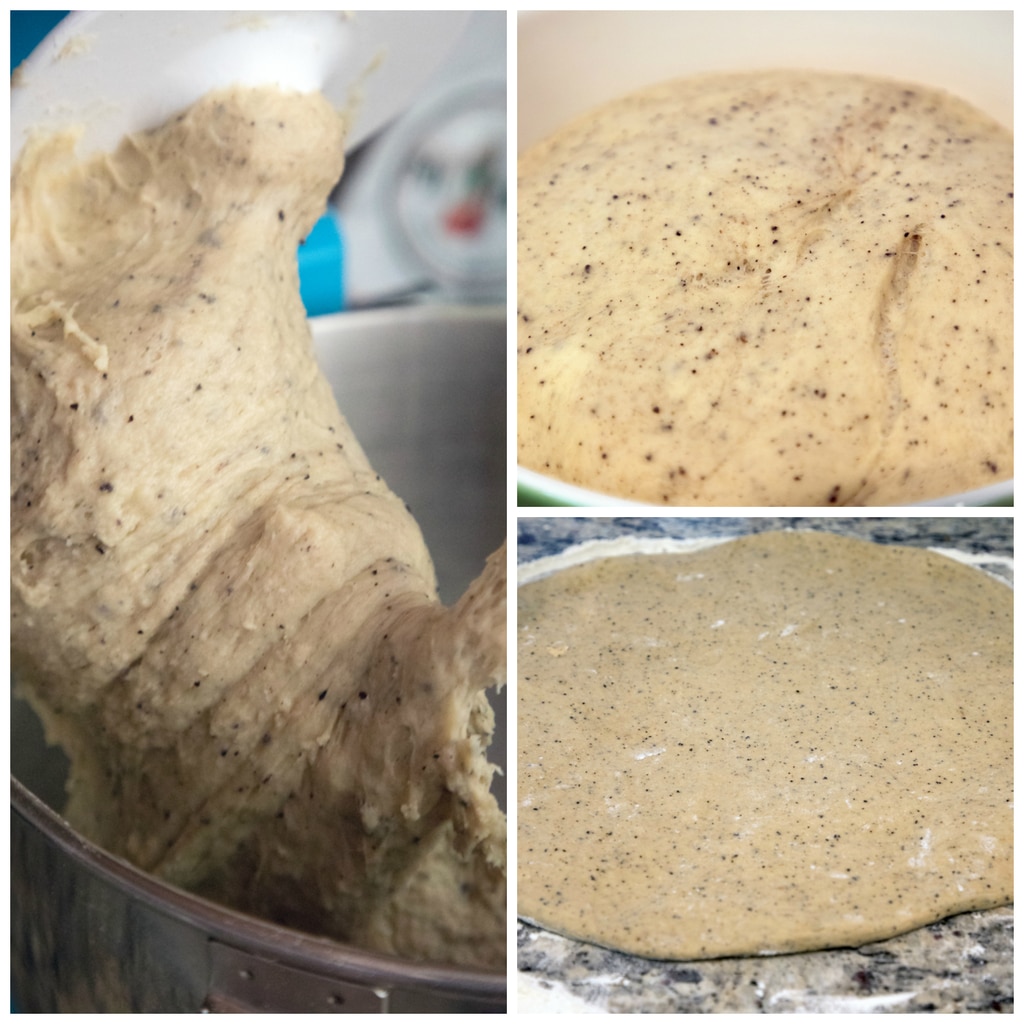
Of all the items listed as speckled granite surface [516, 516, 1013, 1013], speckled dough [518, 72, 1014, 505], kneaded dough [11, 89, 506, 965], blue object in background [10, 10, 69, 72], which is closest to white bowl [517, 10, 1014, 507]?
speckled dough [518, 72, 1014, 505]

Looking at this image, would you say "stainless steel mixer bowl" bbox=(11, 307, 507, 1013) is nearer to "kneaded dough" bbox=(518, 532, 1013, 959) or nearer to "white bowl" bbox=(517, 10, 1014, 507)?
"kneaded dough" bbox=(518, 532, 1013, 959)

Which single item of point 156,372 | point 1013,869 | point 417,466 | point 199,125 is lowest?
point 1013,869

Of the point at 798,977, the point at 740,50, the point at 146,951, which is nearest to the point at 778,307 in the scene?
the point at 740,50

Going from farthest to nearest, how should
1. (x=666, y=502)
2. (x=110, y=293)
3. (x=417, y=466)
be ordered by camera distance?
(x=417, y=466) < (x=110, y=293) < (x=666, y=502)

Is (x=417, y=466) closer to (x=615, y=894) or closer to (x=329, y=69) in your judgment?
(x=329, y=69)

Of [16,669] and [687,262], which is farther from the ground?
[687,262]

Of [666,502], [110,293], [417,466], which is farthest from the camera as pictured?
[417,466]

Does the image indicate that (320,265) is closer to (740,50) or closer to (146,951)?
(740,50)

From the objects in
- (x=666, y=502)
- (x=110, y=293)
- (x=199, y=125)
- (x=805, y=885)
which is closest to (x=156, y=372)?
(x=110, y=293)
